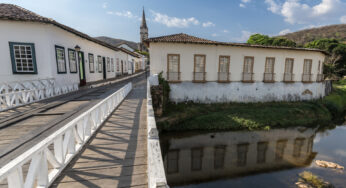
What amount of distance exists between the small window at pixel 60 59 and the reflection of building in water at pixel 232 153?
29.5ft

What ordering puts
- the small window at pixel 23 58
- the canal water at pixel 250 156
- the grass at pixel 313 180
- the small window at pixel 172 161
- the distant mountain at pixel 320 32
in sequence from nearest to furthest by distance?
the grass at pixel 313 180 < the canal water at pixel 250 156 < the small window at pixel 172 161 < the small window at pixel 23 58 < the distant mountain at pixel 320 32

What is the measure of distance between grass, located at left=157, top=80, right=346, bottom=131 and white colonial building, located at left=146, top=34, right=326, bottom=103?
2.90ft

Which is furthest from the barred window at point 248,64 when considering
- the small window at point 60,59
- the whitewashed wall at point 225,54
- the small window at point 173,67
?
the small window at point 60,59

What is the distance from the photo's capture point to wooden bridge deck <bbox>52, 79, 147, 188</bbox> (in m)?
2.75

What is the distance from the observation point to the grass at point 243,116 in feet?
44.4

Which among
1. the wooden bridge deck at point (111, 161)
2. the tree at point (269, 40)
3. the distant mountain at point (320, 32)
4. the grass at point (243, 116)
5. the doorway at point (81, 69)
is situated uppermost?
the distant mountain at point (320, 32)

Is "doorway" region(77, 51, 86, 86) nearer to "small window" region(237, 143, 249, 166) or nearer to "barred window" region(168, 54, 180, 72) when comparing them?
"barred window" region(168, 54, 180, 72)

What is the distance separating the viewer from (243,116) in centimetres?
1473

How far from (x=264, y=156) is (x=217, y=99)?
641cm

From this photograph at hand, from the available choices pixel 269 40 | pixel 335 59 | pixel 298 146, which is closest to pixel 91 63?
pixel 298 146

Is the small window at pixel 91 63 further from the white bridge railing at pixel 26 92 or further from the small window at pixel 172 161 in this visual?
the small window at pixel 172 161

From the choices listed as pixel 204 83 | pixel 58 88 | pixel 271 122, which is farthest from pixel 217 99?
pixel 58 88

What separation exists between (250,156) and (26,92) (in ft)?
43.5

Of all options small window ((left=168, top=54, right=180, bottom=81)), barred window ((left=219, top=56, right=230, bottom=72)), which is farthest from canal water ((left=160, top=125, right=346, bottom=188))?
barred window ((left=219, top=56, right=230, bottom=72))
